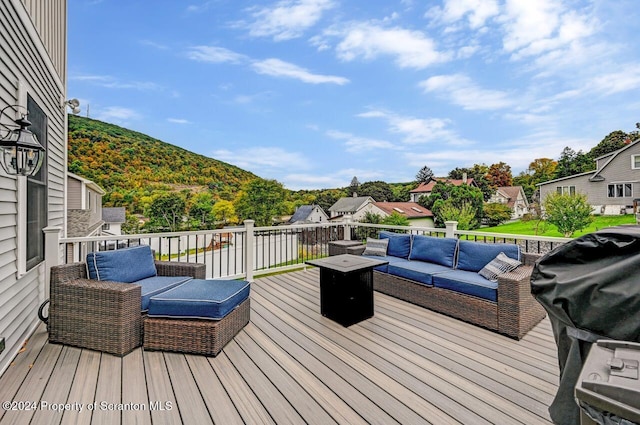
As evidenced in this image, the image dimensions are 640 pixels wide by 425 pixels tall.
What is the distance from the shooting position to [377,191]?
1272 inches

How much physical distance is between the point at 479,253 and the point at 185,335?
3253 mm

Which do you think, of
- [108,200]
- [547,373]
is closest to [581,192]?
[547,373]

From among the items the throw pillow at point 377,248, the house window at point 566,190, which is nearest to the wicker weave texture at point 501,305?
A: the throw pillow at point 377,248

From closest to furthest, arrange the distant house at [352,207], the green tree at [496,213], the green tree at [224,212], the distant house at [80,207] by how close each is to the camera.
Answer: the distant house at [80,207]
the green tree at [496,213]
the green tree at [224,212]
the distant house at [352,207]

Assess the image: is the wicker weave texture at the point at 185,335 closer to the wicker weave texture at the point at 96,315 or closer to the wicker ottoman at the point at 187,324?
the wicker ottoman at the point at 187,324

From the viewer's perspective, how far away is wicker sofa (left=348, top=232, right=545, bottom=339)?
287cm

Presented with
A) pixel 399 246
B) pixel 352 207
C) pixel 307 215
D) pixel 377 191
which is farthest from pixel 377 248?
pixel 377 191

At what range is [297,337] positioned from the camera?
2.88 meters

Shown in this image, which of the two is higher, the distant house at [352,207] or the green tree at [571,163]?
the green tree at [571,163]

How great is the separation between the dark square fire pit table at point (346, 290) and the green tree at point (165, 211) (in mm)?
20147

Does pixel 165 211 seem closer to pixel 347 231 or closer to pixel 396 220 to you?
pixel 396 220

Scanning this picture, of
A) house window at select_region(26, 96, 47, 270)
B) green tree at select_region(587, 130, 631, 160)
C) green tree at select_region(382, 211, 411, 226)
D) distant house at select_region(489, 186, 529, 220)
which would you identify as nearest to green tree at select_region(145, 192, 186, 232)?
green tree at select_region(382, 211, 411, 226)

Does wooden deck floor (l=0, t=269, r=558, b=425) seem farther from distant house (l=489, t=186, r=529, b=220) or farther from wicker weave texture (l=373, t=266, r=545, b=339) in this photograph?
distant house (l=489, t=186, r=529, b=220)

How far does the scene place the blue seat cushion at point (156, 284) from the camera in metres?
2.74
